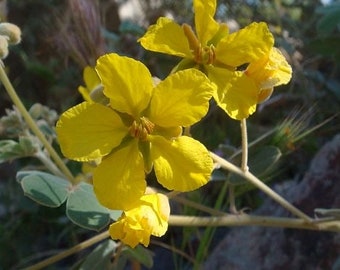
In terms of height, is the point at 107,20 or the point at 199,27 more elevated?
the point at 199,27

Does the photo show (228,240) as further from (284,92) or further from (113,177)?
(113,177)

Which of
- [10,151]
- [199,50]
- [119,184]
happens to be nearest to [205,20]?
[199,50]

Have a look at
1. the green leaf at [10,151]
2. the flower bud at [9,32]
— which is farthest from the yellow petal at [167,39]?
the green leaf at [10,151]

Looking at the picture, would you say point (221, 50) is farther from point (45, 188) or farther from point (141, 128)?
point (45, 188)

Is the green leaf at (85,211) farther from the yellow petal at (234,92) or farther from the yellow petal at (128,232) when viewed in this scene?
the yellow petal at (234,92)

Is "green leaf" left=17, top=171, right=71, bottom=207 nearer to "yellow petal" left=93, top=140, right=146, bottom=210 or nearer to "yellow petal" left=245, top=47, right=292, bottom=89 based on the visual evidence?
"yellow petal" left=93, top=140, right=146, bottom=210

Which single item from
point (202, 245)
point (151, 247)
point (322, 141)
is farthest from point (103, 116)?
point (322, 141)

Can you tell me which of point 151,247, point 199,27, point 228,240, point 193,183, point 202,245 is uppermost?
point 199,27
